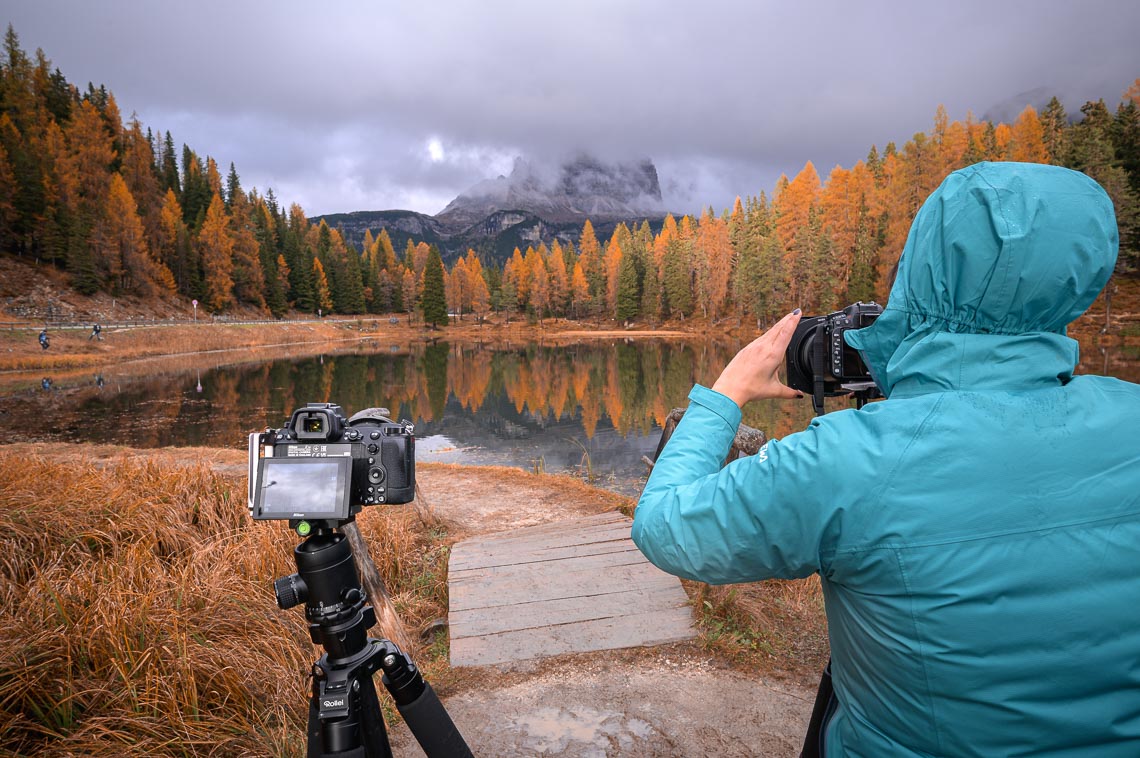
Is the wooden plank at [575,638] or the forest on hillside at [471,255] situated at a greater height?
the forest on hillside at [471,255]

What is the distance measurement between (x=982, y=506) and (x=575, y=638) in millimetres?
2917

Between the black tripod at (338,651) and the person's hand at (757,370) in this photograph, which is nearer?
the person's hand at (757,370)

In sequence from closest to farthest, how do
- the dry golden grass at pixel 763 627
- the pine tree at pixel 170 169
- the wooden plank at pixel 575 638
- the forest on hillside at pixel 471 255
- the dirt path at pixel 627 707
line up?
the dirt path at pixel 627 707 < the dry golden grass at pixel 763 627 < the wooden plank at pixel 575 638 < the forest on hillside at pixel 471 255 < the pine tree at pixel 170 169

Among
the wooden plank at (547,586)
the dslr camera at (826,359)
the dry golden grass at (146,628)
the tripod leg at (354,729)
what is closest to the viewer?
the dslr camera at (826,359)

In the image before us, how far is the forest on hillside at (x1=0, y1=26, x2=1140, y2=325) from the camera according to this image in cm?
3494

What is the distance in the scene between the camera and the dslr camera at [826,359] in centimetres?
148

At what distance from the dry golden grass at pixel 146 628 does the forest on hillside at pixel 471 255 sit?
117ft

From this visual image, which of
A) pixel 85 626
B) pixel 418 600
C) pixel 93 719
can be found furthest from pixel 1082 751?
pixel 418 600

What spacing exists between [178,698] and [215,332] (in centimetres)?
4463

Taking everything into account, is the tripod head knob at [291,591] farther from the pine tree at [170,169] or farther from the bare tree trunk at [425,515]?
the pine tree at [170,169]

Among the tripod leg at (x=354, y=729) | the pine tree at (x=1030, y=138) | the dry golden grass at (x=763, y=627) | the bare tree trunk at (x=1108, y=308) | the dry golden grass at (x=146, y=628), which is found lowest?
the dry golden grass at (x=763, y=627)

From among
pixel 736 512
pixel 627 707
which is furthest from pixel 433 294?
pixel 736 512

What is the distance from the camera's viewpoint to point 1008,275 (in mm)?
901

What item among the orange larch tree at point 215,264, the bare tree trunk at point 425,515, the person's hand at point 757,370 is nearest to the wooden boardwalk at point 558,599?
the bare tree trunk at point 425,515
